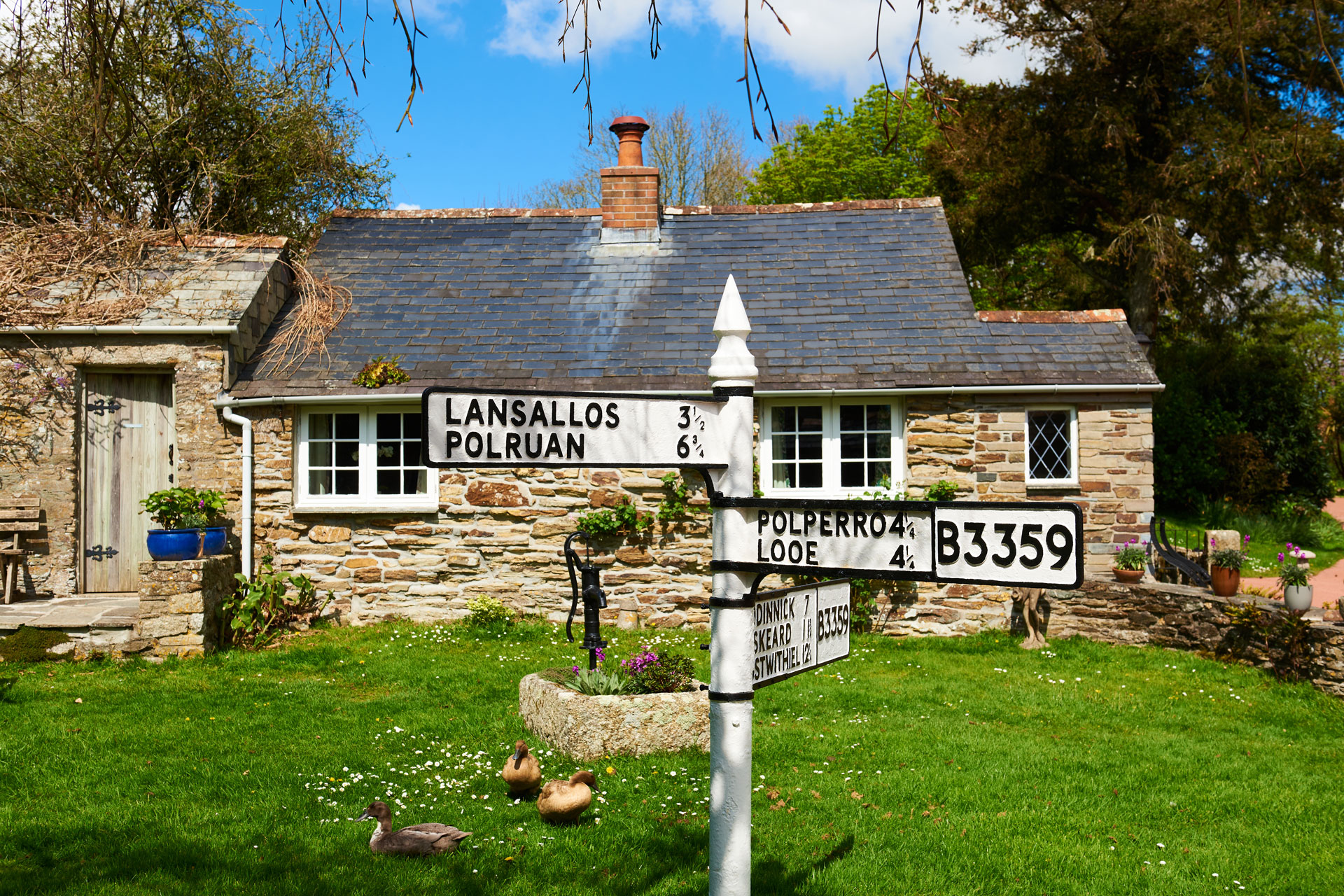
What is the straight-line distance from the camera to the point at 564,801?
5.11m

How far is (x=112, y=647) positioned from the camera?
30.8ft

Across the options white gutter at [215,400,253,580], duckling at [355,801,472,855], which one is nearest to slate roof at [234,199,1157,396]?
white gutter at [215,400,253,580]

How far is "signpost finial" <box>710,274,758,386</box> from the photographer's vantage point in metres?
2.59

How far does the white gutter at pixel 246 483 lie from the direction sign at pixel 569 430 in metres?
9.44

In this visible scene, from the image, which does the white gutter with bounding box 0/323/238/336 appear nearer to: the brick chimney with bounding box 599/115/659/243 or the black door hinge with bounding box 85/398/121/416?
the black door hinge with bounding box 85/398/121/416

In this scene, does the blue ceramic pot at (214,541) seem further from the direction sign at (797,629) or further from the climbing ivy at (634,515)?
the direction sign at (797,629)

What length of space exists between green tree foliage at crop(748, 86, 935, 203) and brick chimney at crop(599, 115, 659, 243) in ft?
42.7

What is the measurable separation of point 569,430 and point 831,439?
8.91m

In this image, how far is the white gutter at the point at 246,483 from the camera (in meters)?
11.0

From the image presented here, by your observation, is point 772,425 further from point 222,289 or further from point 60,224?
point 60,224

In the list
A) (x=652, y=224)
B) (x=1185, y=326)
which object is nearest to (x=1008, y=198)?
(x=1185, y=326)

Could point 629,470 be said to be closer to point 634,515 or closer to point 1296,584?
point 634,515

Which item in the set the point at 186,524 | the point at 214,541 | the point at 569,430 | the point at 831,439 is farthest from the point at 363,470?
the point at 569,430

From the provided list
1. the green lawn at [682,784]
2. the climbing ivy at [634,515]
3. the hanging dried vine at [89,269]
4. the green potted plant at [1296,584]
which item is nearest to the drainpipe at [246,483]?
the hanging dried vine at [89,269]
